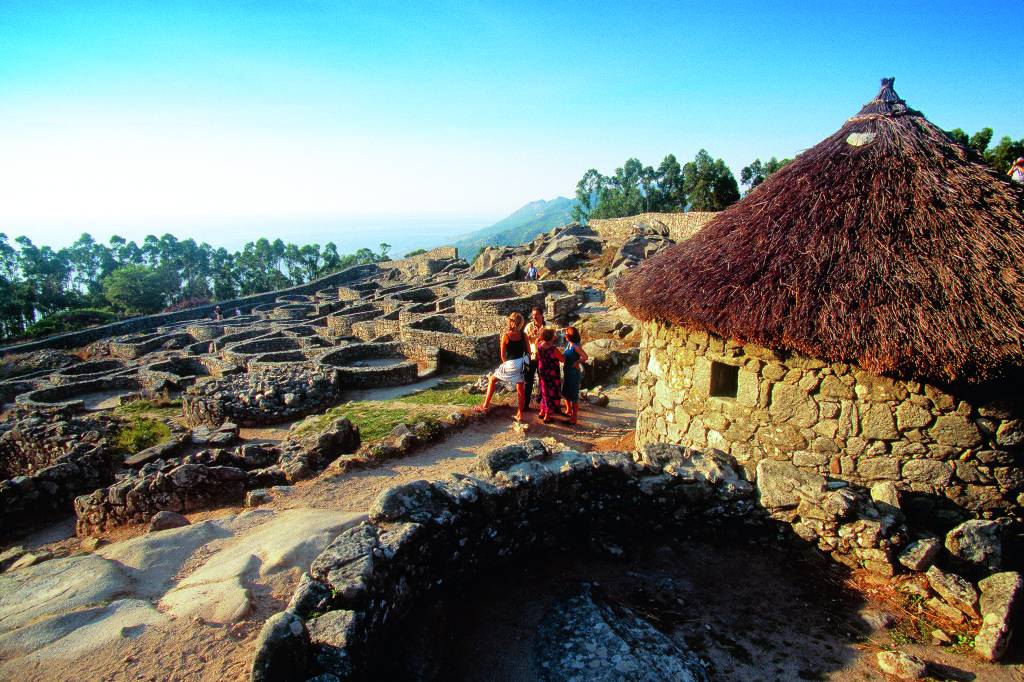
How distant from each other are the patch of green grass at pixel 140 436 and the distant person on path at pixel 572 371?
9250 mm

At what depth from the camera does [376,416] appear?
11484 millimetres

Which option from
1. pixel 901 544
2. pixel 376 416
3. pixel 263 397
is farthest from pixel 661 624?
pixel 263 397

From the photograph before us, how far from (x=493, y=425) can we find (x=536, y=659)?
6308mm

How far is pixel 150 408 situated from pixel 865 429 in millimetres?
18066

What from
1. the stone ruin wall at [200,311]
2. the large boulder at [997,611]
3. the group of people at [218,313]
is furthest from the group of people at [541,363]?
the stone ruin wall at [200,311]

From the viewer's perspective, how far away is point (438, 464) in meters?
8.74

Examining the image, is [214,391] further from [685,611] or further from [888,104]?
[888,104]

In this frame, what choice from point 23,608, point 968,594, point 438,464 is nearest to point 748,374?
point 968,594

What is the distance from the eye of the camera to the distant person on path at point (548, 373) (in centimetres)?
933

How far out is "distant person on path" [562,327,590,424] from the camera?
9.81 metres

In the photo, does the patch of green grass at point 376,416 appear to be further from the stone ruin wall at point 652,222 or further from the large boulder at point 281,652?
the stone ruin wall at point 652,222

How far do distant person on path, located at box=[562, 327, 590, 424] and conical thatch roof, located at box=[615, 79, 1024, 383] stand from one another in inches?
105

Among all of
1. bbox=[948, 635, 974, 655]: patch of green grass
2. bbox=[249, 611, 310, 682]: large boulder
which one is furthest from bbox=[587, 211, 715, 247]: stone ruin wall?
bbox=[249, 611, 310, 682]: large boulder

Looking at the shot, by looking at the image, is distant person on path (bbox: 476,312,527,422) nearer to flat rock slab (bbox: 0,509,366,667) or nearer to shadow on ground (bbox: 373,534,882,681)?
flat rock slab (bbox: 0,509,366,667)
